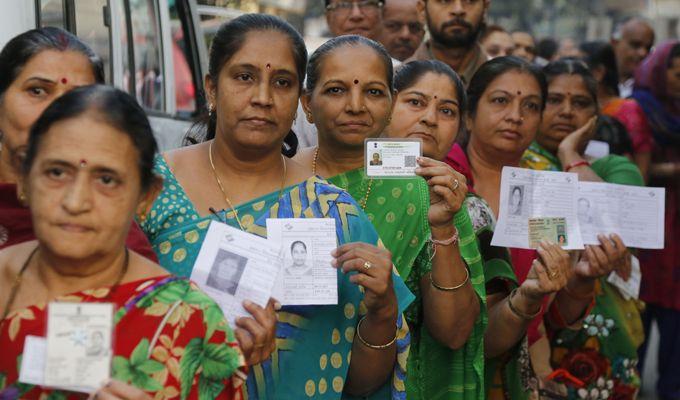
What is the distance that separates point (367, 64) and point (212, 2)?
4181 mm

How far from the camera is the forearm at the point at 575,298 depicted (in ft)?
16.1

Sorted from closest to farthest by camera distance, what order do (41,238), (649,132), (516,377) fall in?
(41,238) < (516,377) < (649,132)

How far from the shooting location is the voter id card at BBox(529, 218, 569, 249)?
423 cm

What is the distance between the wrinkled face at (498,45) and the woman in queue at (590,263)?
2.38 metres

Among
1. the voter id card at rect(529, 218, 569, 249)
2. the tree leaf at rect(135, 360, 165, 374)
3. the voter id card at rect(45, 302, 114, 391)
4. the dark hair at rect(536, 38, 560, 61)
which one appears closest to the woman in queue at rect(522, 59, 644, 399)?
the voter id card at rect(529, 218, 569, 249)

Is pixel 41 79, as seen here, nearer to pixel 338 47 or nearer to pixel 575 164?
pixel 338 47

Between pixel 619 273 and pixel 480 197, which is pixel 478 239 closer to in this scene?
pixel 480 197

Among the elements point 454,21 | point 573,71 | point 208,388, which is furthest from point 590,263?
point 208,388

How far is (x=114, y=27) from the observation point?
224 inches

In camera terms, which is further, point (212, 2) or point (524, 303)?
point (212, 2)

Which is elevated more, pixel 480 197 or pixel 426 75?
pixel 426 75

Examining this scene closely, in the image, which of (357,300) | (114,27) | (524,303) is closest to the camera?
(357,300)

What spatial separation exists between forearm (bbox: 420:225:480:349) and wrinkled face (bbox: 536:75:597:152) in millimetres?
1936

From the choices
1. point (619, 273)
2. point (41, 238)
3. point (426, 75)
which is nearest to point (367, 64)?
point (426, 75)
